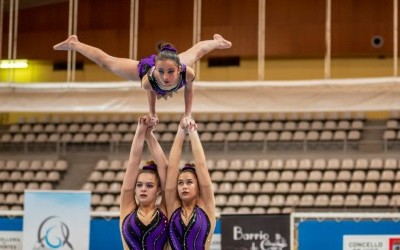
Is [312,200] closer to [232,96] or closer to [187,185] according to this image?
[232,96]

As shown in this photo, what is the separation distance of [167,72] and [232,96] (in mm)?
8510

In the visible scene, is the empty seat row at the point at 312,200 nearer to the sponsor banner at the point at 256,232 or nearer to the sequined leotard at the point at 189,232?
the sponsor banner at the point at 256,232

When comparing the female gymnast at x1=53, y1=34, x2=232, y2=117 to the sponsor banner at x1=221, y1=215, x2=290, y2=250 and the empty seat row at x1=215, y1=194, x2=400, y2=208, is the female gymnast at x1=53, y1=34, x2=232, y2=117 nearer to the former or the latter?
the sponsor banner at x1=221, y1=215, x2=290, y2=250

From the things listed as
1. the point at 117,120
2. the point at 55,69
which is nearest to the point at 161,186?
the point at 117,120

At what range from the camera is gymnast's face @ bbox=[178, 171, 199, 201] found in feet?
16.2

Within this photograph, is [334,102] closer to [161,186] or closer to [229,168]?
[229,168]

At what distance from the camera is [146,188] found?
4.98 m

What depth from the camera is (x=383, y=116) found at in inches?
654

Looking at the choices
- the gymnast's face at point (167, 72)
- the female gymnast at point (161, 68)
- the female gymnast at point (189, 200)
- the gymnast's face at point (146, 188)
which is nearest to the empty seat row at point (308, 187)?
the female gymnast at point (161, 68)

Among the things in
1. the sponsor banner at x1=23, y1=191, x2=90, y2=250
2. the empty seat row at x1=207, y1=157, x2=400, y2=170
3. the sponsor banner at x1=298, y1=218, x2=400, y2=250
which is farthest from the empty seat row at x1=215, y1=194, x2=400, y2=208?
the sponsor banner at x1=23, y1=191, x2=90, y2=250

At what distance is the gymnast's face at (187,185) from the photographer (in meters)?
4.95

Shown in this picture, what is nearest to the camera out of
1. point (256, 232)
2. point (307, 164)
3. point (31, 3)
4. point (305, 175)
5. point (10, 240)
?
point (256, 232)

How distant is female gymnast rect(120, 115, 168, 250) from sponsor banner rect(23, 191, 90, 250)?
3.99 m

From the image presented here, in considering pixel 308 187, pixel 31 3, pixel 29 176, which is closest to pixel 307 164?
pixel 308 187
